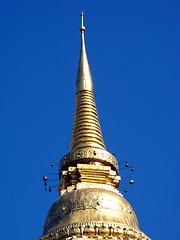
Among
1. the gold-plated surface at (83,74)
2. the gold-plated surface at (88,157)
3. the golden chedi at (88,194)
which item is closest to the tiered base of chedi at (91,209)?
the golden chedi at (88,194)

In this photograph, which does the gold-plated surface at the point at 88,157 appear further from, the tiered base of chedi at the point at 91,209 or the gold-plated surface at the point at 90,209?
the gold-plated surface at the point at 90,209

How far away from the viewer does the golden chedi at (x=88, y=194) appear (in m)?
22.7

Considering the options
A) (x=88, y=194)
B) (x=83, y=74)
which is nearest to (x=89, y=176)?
(x=88, y=194)

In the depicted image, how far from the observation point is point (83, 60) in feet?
102

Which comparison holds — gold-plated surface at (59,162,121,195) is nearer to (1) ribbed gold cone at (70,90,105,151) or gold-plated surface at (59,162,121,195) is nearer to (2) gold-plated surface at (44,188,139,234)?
(2) gold-plated surface at (44,188,139,234)

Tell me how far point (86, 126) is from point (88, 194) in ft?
13.5

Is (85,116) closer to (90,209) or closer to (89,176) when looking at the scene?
(89,176)

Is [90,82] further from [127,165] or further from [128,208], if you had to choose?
[128,208]

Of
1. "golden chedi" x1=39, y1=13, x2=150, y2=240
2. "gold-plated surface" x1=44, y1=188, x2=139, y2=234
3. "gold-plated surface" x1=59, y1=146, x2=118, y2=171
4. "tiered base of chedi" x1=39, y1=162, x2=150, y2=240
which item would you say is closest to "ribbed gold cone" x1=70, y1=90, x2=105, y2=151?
"golden chedi" x1=39, y1=13, x2=150, y2=240

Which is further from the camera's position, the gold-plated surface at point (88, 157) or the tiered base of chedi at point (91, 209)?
the gold-plated surface at point (88, 157)

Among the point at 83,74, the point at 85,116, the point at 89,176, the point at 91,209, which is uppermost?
the point at 83,74

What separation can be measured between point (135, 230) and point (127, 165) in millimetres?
4388

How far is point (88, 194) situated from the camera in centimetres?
2423

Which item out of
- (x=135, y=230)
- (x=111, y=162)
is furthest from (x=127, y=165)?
(x=135, y=230)
